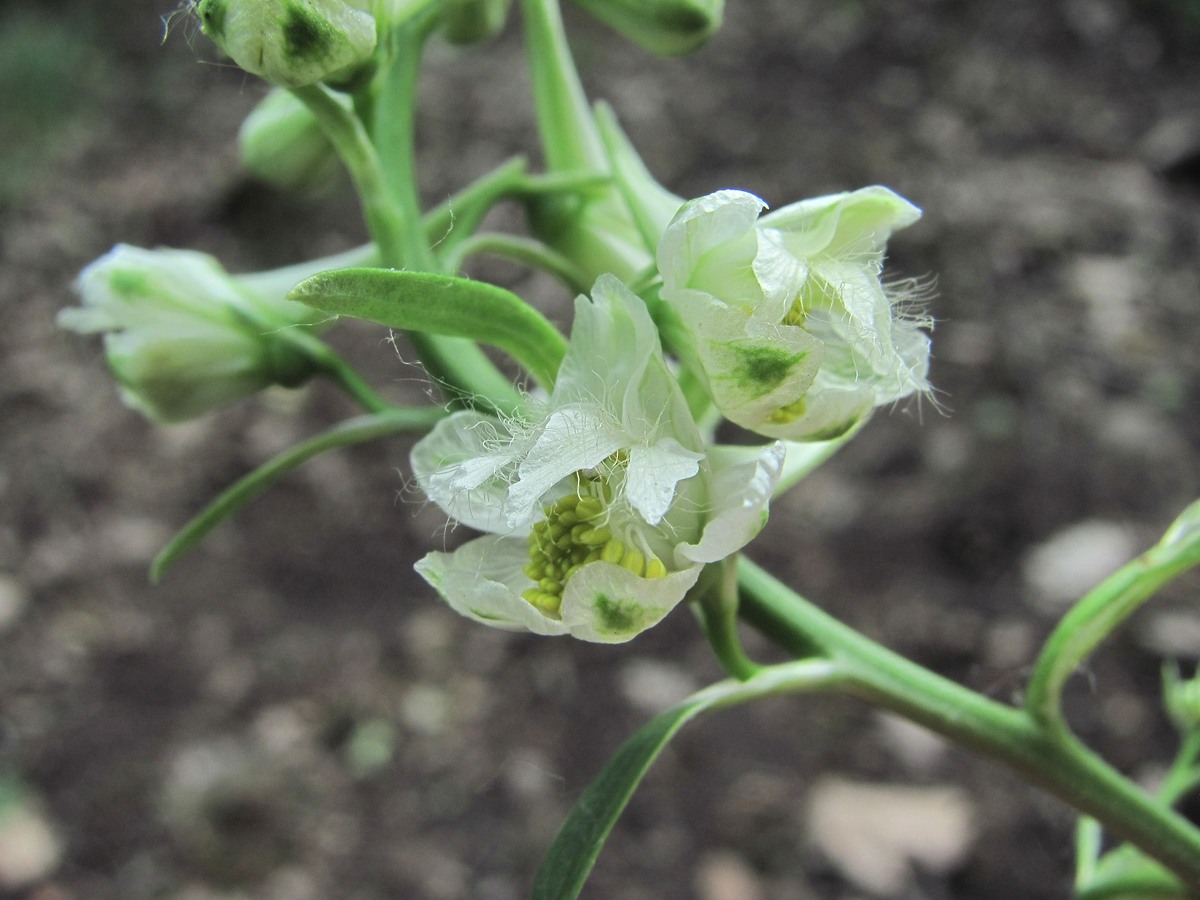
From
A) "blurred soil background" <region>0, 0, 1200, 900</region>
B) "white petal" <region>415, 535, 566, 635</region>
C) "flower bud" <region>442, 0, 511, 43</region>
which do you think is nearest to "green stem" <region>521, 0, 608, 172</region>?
"flower bud" <region>442, 0, 511, 43</region>

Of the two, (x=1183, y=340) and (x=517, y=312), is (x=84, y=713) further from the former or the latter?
(x=1183, y=340)

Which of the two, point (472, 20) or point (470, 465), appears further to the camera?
point (472, 20)

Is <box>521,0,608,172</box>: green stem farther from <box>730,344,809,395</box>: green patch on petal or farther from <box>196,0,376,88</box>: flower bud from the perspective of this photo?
<box>730,344,809,395</box>: green patch on petal

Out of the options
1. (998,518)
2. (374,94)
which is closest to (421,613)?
(998,518)

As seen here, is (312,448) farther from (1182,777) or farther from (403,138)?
(1182,777)

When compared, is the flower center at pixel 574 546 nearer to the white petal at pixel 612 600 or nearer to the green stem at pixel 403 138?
the white petal at pixel 612 600

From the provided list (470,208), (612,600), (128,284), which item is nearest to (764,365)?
(612,600)

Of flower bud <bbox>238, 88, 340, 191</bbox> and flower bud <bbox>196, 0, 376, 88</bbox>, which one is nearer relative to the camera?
flower bud <bbox>196, 0, 376, 88</bbox>

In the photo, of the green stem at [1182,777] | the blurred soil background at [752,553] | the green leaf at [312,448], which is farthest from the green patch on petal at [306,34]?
the blurred soil background at [752,553]
